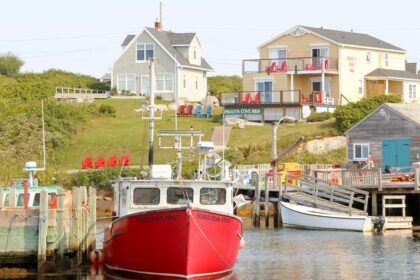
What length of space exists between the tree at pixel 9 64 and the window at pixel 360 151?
56.9m

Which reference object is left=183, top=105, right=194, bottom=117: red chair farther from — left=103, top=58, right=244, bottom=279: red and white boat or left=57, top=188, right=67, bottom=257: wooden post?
left=57, top=188, right=67, bottom=257: wooden post

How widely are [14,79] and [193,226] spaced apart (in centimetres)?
7018

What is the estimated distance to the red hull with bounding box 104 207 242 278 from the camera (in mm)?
29688

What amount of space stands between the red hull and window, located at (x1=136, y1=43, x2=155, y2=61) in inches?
2333

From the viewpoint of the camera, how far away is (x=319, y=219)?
158ft

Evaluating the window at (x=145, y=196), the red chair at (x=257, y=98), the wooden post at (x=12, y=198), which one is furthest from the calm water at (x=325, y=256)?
the red chair at (x=257, y=98)

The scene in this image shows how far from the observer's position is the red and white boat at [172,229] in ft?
97.7

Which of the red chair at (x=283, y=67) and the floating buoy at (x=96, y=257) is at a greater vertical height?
the red chair at (x=283, y=67)

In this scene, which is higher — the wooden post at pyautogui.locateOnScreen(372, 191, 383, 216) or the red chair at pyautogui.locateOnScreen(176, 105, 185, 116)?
the red chair at pyautogui.locateOnScreen(176, 105, 185, 116)

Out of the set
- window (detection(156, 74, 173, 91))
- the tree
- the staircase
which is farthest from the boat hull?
the tree

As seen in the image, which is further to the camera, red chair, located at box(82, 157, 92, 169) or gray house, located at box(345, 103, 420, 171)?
red chair, located at box(82, 157, 92, 169)

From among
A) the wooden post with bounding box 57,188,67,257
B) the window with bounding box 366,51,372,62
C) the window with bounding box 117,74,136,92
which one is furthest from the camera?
the window with bounding box 117,74,136,92

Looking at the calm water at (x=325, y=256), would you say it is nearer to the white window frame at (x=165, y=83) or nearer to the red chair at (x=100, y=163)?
the red chair at (x=100, y=163)

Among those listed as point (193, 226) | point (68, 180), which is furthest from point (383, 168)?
point (193, 226)
